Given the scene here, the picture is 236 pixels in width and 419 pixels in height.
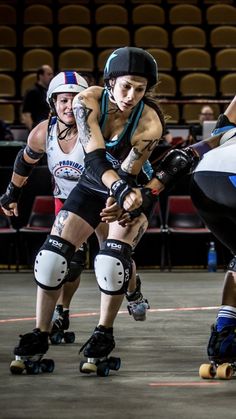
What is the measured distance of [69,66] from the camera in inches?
518

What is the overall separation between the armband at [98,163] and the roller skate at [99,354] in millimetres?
618

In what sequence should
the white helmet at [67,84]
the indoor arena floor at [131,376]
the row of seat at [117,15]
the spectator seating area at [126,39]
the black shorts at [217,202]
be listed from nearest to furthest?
1. the indoor arena floor at [131,376]
2. the black shorts at [217,202]
3. the white helmet at [67,84]
4. the spectator seating area at [126,39]
5. the row of seat at [117,15]

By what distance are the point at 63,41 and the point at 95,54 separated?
1.67 ft

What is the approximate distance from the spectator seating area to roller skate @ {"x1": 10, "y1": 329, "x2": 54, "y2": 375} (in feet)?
27.1

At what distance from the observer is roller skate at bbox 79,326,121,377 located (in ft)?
13.9

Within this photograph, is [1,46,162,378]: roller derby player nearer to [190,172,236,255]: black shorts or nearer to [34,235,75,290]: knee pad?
[34,235,75,290]: knee pad

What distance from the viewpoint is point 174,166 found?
4430 millimetres

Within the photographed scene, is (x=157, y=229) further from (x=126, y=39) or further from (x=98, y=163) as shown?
(x=98, y=163)

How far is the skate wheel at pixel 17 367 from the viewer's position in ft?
13.9

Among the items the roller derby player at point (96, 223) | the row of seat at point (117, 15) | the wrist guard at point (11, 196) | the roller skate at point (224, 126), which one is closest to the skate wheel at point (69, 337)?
the wrist guard at point (11, 196)

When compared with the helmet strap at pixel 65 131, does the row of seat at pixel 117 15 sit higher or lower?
higher

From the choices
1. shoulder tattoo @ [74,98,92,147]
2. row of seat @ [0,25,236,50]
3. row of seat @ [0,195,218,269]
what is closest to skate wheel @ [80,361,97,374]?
shoulder tattoo @ [74,98,92,147]

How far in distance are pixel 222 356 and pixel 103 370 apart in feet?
1.53

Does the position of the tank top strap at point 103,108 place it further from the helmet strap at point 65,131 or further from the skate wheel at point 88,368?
the skate wheel at point 88,368
